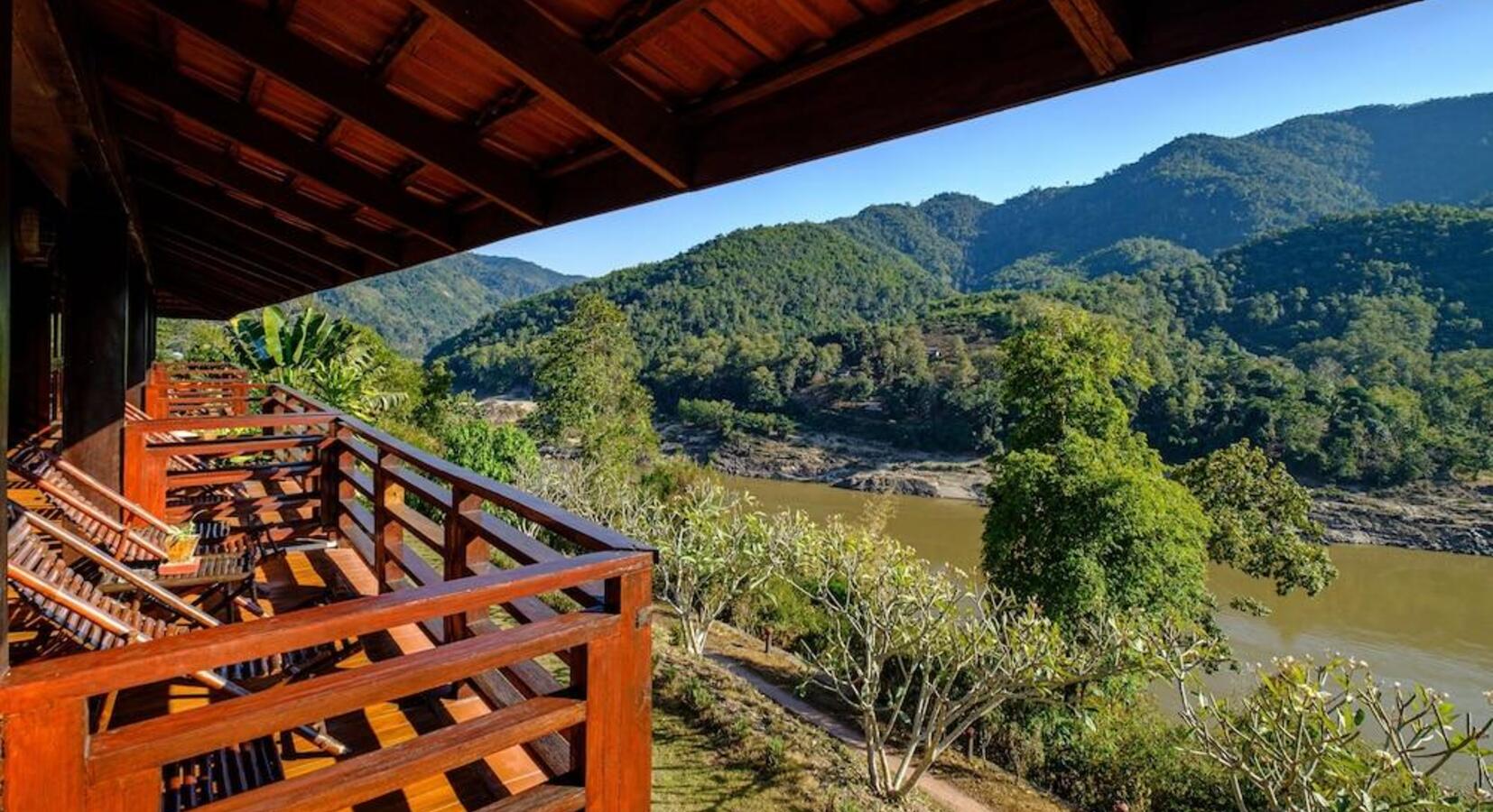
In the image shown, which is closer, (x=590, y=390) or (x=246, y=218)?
(x=246, y=218)

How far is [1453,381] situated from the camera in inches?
1300

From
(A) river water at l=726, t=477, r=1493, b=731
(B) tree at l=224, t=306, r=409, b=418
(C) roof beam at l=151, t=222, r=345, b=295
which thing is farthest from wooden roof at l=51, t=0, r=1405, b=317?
(A) river water at l=726, t=477, r=1493, b=731

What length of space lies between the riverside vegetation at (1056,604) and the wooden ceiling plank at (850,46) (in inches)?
206

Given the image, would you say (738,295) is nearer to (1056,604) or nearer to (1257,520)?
(1257,520)

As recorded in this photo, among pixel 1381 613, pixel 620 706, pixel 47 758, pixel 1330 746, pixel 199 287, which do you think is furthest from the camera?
pixel 1381 613

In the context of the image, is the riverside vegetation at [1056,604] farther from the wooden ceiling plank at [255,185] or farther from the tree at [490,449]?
the wooden ceiling plank at [255,185]

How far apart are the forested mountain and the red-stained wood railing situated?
17.8m

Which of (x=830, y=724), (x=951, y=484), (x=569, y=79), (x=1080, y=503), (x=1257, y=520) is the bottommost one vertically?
(x=830, y=724)

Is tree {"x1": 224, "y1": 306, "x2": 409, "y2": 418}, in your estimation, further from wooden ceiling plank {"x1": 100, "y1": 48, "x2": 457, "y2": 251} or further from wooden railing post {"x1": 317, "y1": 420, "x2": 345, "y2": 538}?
wooden ceiling plank {"x1": 100, "y1": 48, "x2": 457, "y2": 251}

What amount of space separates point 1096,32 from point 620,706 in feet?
5.87

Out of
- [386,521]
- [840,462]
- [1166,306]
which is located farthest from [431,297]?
[386,521]

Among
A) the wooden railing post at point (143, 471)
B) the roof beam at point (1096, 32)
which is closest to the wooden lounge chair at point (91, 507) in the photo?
the wooden railing post at point (143, 471)

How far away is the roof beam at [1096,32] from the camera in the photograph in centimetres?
141

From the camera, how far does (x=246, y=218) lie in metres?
4.68
